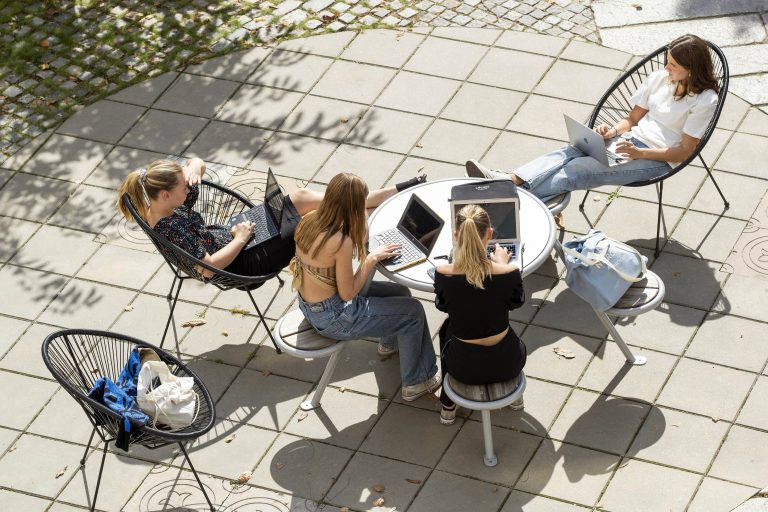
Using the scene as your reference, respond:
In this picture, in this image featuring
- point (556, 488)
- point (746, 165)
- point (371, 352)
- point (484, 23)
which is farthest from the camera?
point (484, 23)

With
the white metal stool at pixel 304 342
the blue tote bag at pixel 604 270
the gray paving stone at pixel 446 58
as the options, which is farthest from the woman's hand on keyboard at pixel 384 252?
the gray paving stone at pixel 446 58

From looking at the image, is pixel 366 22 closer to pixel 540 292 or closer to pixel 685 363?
pixel 540 292

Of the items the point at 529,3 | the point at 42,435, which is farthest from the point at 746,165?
the point at 42,435

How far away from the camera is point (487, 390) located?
5.96 meters

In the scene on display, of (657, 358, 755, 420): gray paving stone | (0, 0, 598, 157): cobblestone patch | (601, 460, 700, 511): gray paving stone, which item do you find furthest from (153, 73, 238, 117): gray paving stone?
(601, 460, 700, 511): gray paving stone

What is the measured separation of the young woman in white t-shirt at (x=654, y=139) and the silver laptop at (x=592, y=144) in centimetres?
4

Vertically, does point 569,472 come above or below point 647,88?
below

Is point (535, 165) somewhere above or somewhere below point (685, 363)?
above

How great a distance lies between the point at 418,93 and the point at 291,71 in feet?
3.87

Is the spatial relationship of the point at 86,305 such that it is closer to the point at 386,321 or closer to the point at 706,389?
the point at 386,321

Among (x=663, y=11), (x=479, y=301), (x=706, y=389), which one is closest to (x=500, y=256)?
(x=479, y=301)

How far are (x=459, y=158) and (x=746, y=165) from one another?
2104mm

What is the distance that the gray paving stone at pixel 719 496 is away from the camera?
5961mm

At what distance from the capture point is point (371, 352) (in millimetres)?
7121
